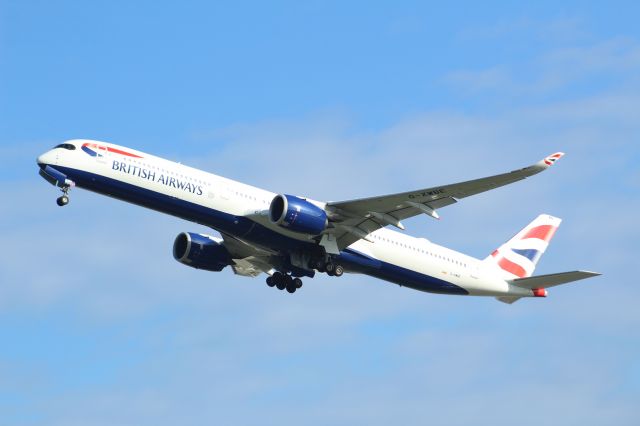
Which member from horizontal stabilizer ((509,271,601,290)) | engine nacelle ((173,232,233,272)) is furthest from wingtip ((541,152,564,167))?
engine nacelle ((173,232,233,272))

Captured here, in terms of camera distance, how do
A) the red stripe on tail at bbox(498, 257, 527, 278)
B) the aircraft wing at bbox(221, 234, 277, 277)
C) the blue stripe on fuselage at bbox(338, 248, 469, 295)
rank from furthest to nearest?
1. the red stripe on tail at bbox(498, 257, 527, 278)
2. the aircraft wing at bbox(221, 234, 277, 277)
3. the blue stripe on fuselage at bbox(338, 248, 469, 295)

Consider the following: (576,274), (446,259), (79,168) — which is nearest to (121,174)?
(79,168)

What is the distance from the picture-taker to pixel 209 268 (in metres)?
54.2

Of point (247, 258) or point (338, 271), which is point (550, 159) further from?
point (247, 258)

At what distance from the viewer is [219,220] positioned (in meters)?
47.2

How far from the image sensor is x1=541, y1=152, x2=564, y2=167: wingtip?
40.8 m

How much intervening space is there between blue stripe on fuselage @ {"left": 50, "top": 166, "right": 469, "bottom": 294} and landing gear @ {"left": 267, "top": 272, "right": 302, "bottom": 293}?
357 cm

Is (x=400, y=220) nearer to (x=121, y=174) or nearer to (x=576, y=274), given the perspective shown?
(x=576, y=274)

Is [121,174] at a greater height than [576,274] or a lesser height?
greater

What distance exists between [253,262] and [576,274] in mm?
15131

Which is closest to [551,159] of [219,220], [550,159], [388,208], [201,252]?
[550,159]

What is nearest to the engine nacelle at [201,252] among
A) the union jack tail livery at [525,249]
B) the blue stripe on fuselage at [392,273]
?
the blue stripe on fuselage at [392,273]

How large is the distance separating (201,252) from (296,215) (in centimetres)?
883

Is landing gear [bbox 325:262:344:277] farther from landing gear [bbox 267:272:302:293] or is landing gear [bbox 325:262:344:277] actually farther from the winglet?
the winglet
